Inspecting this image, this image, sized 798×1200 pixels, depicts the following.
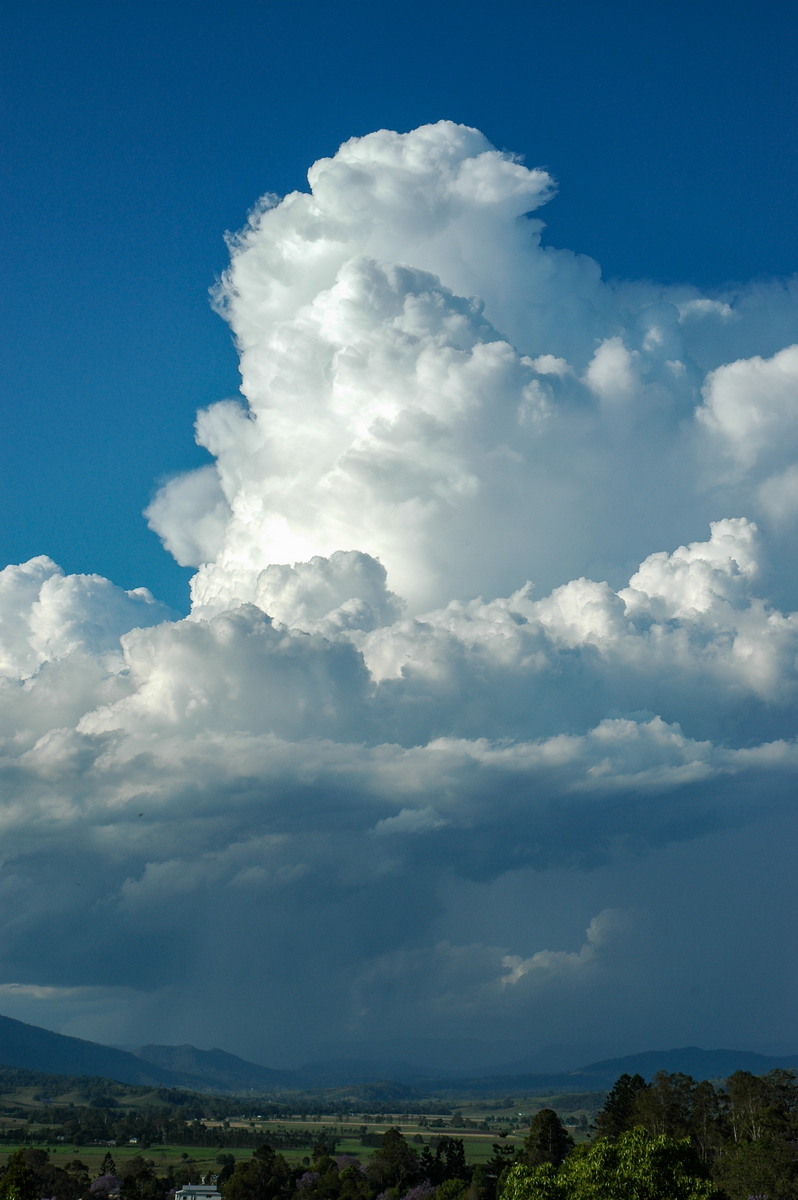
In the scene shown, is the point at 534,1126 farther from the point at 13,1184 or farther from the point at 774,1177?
the point at 13,1184

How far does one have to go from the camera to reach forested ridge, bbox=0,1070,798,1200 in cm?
7912

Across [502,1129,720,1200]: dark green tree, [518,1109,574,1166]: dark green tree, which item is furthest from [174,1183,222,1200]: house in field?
[502,1129,720,1200]: dark green tree

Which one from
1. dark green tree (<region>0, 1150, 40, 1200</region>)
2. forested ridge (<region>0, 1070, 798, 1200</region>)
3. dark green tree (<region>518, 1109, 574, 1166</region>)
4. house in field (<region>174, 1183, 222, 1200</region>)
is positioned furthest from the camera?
house in field (<region>174, 1183, 222, 1200</region>)

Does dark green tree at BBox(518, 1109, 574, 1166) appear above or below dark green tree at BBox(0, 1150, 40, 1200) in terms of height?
below

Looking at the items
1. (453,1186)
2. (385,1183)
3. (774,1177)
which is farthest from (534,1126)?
(774,1177)

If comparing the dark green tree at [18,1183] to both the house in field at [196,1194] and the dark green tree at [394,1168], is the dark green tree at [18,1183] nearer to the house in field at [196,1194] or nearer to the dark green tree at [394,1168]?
the dark green tree at [394,1168]

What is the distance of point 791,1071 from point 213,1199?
4129 inches

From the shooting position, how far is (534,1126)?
157 meters

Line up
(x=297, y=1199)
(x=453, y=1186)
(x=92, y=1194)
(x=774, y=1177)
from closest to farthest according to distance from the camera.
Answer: (x=774, y=1177) → (x=453, y=1186) → (x=297, y=1199) → (x=92, y=1194)

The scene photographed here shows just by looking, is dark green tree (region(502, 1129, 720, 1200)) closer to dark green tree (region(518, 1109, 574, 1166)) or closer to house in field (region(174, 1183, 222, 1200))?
dark green tree (region(518, 1109, 574, 1166))

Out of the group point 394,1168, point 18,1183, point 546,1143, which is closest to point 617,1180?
point 18,1183

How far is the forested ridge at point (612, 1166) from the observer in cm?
7912

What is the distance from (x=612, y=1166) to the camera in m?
80.8

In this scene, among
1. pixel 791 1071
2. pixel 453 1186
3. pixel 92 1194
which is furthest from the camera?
pixel 92 1194
